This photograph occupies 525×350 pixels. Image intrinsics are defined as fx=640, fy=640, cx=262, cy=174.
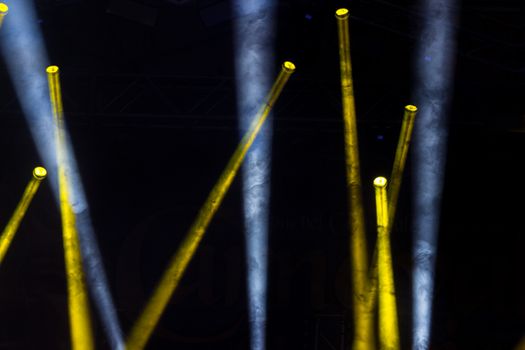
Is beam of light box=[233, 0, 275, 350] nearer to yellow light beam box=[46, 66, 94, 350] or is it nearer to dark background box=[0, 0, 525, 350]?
dark background box=[0, 0, 525, 350]

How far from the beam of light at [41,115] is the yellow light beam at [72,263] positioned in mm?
112

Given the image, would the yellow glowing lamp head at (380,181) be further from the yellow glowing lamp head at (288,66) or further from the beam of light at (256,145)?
the beam of light at (256,145)

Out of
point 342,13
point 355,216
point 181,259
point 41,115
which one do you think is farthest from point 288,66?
point 41,115

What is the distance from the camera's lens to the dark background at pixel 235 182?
5.70 metres

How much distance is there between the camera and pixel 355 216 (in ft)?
18.8

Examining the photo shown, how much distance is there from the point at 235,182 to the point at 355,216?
1273mm

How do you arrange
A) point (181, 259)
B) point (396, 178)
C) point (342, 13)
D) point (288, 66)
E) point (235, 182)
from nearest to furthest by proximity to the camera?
1. point (342, 13)
2. point (288, 66)
3. point (396, 178)
4. point (181, 259)
5. point (235, 182)

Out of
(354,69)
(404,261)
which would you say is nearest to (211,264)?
(404,261)

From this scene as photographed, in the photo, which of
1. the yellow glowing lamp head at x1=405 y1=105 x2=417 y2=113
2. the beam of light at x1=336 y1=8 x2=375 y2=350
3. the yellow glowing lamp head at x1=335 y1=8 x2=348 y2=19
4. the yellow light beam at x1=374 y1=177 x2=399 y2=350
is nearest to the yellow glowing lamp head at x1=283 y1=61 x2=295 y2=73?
the beam of light at x1=336 y1=8 x2=375 y2=350

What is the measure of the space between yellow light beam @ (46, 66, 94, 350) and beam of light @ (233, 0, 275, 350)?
151 centimetres

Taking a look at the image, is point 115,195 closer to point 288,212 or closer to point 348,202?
point 288,212

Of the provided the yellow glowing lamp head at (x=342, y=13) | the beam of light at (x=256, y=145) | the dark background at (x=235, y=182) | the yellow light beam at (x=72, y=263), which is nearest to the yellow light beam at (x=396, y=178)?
the dark background at (x=235, y=182)

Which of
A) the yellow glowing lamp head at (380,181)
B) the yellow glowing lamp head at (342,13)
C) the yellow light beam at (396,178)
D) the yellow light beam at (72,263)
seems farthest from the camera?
the yellow light beam at (72,263)

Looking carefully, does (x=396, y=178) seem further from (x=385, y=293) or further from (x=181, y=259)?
(x=181, y=259)
